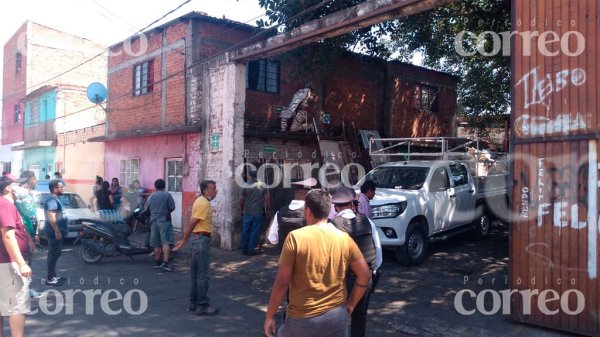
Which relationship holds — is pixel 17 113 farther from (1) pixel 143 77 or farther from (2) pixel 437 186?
(2) pixel 437 186

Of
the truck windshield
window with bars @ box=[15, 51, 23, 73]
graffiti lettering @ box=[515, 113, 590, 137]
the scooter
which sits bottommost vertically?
the scooter

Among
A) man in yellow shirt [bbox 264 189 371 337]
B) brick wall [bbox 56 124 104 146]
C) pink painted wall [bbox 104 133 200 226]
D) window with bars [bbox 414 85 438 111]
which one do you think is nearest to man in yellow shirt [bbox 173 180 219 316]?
man in yellow shirt [bbox 264 189 371 337]

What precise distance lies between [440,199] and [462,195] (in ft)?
3.49

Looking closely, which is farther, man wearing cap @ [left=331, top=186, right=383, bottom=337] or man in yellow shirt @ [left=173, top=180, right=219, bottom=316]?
man in yellow shirt @ [left=173, top=180, right=219, bottom=316]

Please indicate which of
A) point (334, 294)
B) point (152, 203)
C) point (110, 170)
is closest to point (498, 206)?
point (152, 203)

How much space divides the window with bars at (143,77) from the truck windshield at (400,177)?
8.29 m

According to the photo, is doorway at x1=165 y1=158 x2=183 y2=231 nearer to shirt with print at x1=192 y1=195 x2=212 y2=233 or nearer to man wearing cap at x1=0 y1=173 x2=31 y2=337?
shirt with print at x1=192 y1=195 x2=212 y2=233

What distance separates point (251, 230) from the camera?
10.5 m

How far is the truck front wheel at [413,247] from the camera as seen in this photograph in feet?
28.1

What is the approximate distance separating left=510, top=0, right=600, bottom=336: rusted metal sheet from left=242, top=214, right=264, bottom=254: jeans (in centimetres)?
586

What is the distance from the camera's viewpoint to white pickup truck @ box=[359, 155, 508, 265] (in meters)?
8.41

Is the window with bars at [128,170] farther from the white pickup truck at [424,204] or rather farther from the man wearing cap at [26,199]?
the white pickup truck at [424,204]

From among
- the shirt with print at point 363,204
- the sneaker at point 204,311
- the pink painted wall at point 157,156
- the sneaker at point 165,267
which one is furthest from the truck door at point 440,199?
the pink painted wall at point 157,156

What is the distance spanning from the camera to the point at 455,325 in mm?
5926
